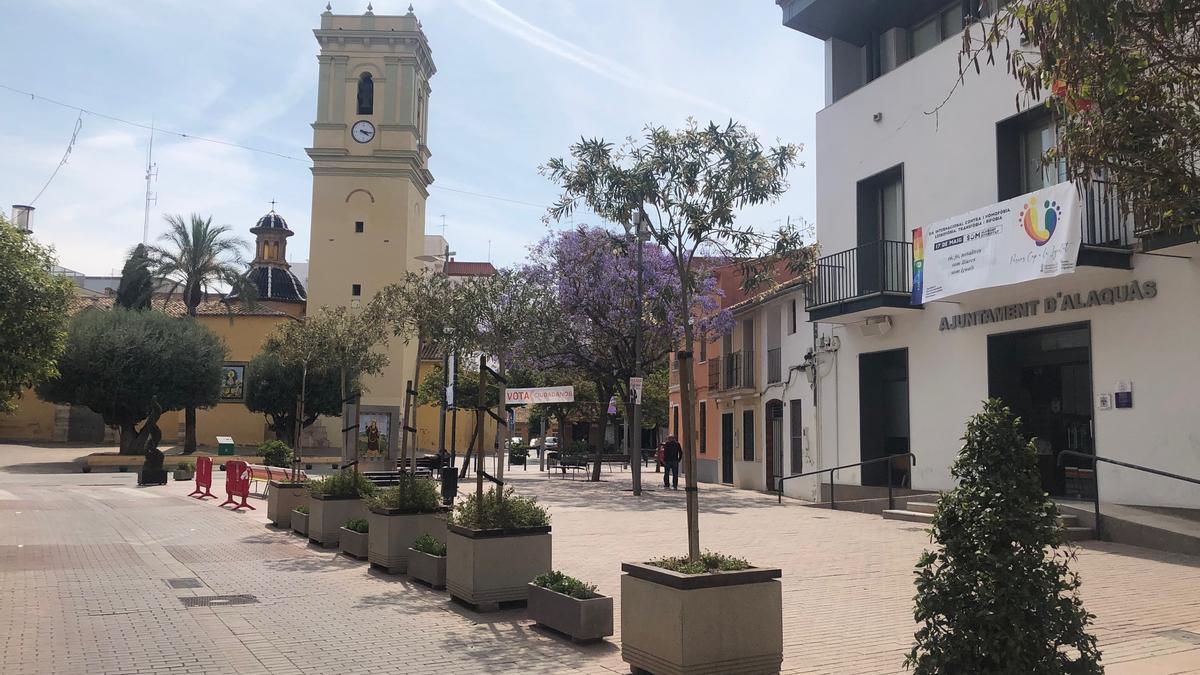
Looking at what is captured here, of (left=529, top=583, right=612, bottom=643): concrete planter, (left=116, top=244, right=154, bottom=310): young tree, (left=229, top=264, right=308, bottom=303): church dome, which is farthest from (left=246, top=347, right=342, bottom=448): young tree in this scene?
(left=529, top=583, right=612, bottom=643): concrete planter

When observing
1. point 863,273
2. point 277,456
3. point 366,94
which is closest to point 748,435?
point 863,273

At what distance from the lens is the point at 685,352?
667 cm

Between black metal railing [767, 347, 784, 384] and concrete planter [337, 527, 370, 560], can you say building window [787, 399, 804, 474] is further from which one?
concrete planter [337, 527, 370, 560]

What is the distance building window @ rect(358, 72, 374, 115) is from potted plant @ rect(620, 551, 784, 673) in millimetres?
51393

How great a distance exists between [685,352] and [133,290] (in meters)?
47.2

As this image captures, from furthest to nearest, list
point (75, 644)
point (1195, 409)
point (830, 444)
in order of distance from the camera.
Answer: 1. point (830, 444)
2. point (1195, 409)
3. point (75, 644)

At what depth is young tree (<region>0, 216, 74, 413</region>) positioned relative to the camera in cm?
1652

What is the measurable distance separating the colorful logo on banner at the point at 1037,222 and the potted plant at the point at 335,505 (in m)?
10.7

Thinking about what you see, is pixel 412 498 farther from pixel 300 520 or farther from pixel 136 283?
pixel 136 283

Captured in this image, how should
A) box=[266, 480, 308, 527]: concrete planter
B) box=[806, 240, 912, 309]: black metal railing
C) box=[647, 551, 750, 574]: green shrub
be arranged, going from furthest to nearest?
box=[806, 240, 912, 309]: black metal railing
box=[266, 480, 308, 527]: concrete planter
box=[647, 551, 750, 574]: green shrub

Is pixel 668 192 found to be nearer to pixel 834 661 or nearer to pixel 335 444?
pixel 834 661

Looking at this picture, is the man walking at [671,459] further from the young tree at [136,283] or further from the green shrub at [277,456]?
the young tree at [136,283]

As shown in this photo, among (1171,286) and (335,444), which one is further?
(335,444)

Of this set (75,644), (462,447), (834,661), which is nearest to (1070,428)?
(834,661)
